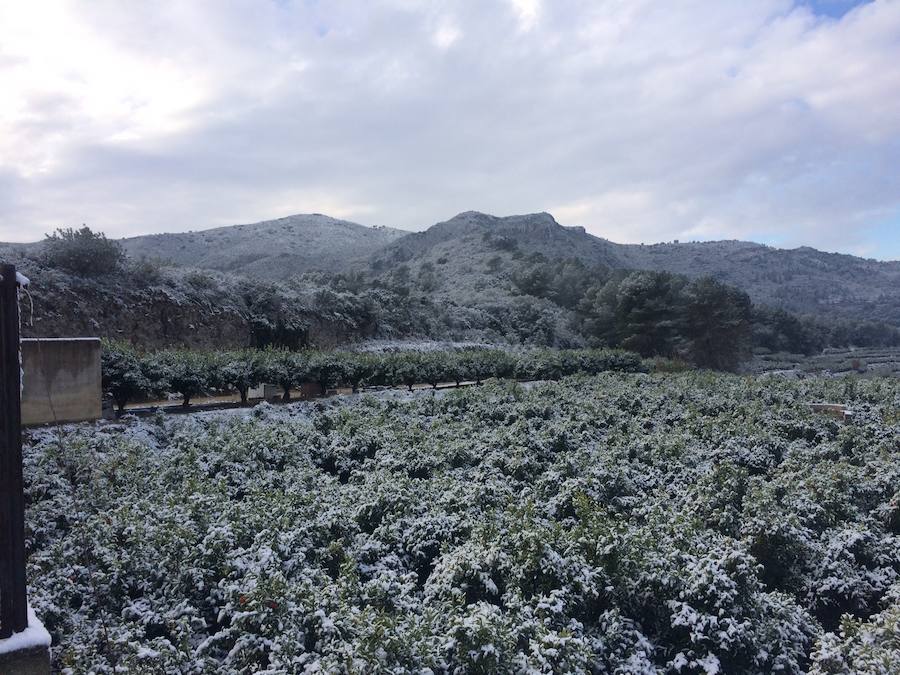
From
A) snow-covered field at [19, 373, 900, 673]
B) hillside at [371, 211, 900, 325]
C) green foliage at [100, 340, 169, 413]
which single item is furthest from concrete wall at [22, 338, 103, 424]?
hillside at [371, 211, 900, 325]

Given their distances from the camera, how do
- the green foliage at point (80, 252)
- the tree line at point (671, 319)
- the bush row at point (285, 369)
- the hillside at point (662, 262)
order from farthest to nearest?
the hillside at point (662, 262), the tree line at point (671, 319), the green foliage at point (80, 252), the bush row at point (285, 369)

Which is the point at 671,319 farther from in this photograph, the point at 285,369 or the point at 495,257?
the point at 495,257

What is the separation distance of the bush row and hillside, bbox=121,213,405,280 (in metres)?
39.1

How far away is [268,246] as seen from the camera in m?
88.3

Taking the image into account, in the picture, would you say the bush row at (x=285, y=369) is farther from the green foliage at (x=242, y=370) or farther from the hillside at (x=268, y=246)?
the hillside at (x=268, y=246)

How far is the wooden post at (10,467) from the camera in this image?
2.90 meters

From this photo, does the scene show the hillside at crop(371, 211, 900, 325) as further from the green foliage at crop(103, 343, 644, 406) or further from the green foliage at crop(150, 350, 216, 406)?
the green foliage at crop(150, 350, 216, 406)

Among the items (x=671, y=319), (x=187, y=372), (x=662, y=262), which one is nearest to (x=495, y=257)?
(x=671, y=319)

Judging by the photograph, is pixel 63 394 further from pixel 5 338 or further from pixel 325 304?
pixel 325 304

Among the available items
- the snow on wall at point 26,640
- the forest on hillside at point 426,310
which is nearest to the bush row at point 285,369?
the forest on hillside at point 426,310

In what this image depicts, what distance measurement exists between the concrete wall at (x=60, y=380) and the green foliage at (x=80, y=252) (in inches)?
536

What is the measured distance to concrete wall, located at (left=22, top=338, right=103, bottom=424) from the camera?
11.5 m

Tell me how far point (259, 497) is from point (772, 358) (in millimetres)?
50103

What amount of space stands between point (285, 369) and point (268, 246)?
75933 millimetres
